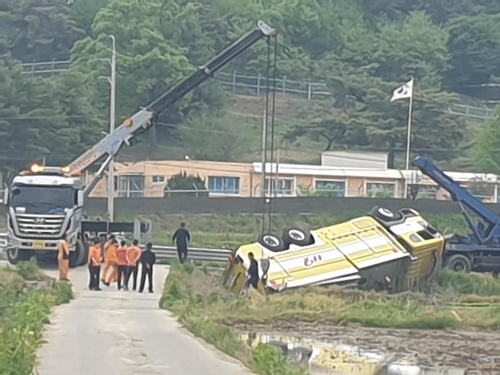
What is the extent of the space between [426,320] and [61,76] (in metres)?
52.1

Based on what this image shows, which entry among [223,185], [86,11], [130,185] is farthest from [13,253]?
[86,11]

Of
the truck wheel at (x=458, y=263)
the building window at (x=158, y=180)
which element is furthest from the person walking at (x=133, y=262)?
the building window at (x=158, y=180)

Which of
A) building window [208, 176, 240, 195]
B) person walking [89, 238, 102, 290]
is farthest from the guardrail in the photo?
building window [208, 176, 240, 195]

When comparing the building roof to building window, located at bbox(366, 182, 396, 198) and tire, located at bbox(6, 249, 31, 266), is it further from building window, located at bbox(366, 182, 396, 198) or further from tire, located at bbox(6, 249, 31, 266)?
tire, located at bbox(6, 249, 31, 266)

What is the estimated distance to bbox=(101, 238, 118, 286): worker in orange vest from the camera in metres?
31.9

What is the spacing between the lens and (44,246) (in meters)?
37.6

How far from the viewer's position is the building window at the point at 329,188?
231 ft

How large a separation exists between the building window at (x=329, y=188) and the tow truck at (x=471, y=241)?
2731cm

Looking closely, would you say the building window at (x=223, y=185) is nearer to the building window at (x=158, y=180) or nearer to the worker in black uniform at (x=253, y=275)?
the building window at (x=158, y=180)

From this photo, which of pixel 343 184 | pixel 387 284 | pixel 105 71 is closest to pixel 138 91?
pixel 105 71

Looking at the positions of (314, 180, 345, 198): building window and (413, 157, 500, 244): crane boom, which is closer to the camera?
(413, 157, 500, 244): crane boom

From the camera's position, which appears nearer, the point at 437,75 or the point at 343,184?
the point at 343,184

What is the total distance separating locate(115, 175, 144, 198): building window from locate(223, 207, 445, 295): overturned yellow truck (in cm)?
3652

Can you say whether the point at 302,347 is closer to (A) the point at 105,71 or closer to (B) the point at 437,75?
(A) the point at 105,71
